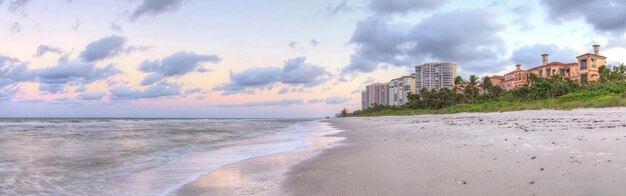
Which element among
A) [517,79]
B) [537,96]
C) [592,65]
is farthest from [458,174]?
[517,79]

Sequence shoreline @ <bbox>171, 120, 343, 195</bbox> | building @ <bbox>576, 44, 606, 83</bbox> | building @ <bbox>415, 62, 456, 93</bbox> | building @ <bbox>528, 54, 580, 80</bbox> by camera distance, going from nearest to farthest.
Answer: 1. shoreline @ <bbox>171, 120, 343, 195</bbox>
2. building @ <bbox>576, 44, 606, 83</bbox>
3. building @ <bbox>528, 54, 580, 80</bbox>
4. building @ <bbox>415, 62, 456, 93</bbox>

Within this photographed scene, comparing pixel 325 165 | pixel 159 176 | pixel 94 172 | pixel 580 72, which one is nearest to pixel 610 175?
pixel 325 165

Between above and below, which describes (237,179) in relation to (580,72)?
below

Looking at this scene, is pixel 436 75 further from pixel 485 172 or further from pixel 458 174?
pixel 458 174

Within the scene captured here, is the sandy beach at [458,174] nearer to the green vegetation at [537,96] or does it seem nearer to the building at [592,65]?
the green vegetation at [537,96]

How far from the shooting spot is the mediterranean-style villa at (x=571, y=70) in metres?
72.6

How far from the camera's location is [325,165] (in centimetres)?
923

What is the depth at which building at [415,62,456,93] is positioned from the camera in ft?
543

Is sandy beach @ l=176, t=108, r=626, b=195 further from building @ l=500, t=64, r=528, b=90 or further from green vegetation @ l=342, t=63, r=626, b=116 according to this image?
building @ l=500, t=64, r=528, b=90

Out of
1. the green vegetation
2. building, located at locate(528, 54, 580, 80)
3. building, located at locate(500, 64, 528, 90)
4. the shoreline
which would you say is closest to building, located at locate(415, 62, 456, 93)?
the green vegetation

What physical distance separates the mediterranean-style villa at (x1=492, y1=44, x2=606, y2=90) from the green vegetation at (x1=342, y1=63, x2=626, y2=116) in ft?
12.7

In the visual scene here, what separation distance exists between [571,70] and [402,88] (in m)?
104

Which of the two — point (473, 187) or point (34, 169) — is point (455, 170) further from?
point (34, 169)

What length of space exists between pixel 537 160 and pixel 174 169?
8.41 meters
